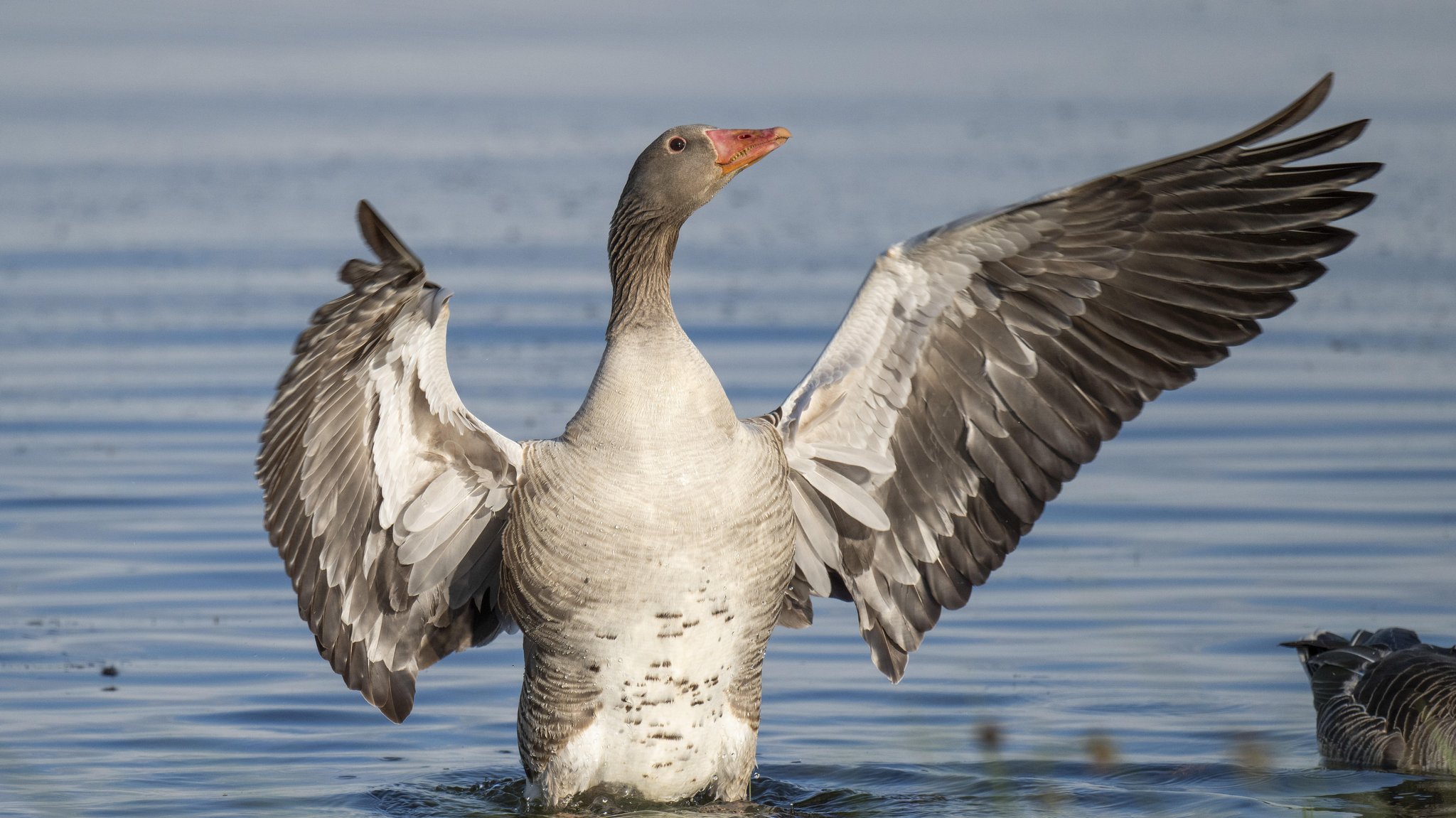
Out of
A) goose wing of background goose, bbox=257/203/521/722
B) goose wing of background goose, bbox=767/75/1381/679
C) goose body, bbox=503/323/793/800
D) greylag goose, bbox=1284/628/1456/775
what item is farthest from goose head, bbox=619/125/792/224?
greylag goose, bbox=1284/628/1456/775

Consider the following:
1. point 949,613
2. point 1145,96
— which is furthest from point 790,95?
point 949,613

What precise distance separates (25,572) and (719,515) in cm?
554

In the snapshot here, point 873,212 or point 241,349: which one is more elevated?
point 873,212

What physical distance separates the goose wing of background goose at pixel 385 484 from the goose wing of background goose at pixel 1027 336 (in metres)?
1.26

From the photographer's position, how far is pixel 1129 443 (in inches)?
531

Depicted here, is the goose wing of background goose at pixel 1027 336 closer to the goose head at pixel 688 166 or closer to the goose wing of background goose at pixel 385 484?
the goose head at pixel 688 166

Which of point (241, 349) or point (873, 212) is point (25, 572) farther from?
point (873, 212)

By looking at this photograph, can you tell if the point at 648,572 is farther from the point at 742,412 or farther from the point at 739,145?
the point at 742,412

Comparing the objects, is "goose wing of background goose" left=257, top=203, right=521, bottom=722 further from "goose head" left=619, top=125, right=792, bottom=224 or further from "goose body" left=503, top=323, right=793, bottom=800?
"goose head" left=619, top=125, right=792, bottom=224

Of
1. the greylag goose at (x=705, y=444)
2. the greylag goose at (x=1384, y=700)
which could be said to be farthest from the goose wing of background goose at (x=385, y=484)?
the greylag goose at (x=1384, y=700)

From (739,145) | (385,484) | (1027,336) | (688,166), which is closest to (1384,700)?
(1027,336)

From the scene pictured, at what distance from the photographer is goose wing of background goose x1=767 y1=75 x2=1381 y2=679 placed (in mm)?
7176

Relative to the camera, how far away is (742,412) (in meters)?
12.9

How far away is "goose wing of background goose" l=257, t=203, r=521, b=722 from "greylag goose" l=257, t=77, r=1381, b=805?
1 centimetres
